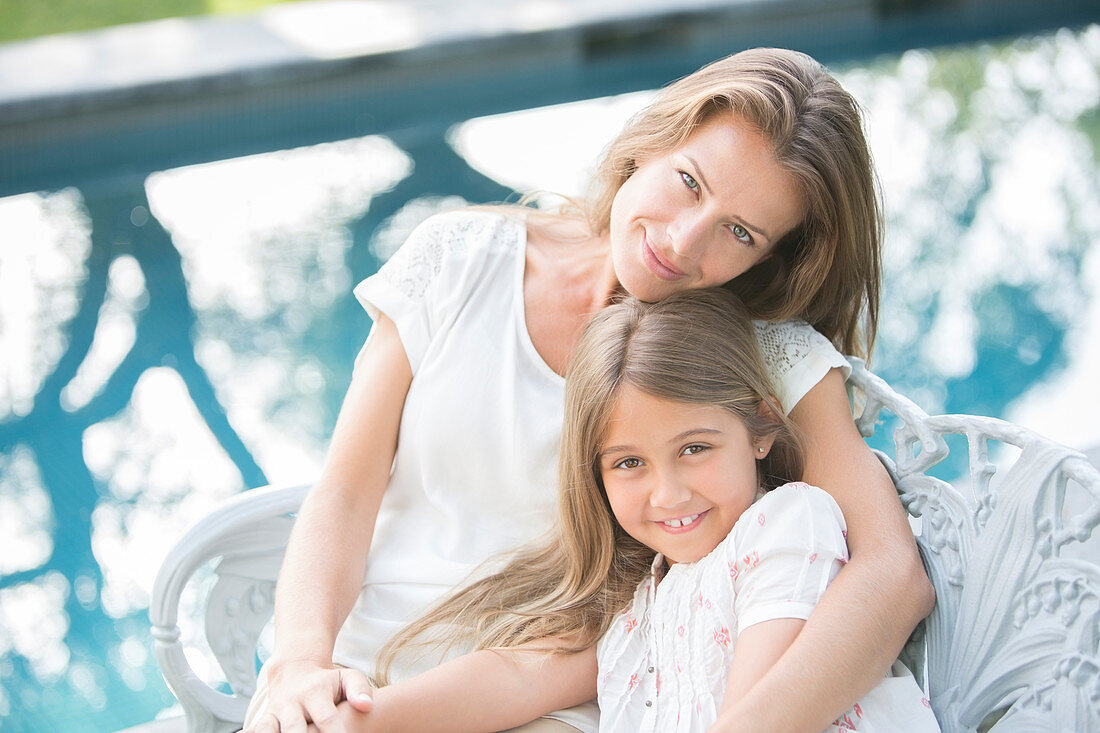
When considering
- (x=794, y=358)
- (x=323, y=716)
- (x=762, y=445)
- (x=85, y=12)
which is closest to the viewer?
(x=323, y=716)

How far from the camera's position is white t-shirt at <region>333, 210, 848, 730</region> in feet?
6.10

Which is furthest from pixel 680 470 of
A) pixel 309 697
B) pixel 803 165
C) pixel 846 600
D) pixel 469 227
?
pixel 469 227

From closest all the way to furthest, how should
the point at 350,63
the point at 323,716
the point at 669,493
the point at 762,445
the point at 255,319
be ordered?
the point at 323,716
the point at 669,493
the point at 762,445
the point at 255,319
the point at 350,63

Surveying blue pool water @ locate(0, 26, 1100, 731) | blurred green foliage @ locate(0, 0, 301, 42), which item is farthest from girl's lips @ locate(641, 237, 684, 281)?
blurred green foliage @ locate(0, 0, 301, 42)

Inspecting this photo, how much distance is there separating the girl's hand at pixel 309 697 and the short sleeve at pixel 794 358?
80cm

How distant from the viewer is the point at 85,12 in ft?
25.1

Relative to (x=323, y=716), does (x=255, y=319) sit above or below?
above

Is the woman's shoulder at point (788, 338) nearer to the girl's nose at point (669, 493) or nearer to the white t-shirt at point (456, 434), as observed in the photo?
the white t-shirt at point (456, 434)

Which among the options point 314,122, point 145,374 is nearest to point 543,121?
point 314,122

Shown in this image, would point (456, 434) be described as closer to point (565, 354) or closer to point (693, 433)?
point (565, 354)

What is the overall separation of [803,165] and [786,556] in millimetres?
614

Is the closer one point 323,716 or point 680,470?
point 323,716

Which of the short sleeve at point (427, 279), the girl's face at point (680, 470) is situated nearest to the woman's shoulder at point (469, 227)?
the short sleeve at point (427, 279)

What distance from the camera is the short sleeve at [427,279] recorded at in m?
1.96
